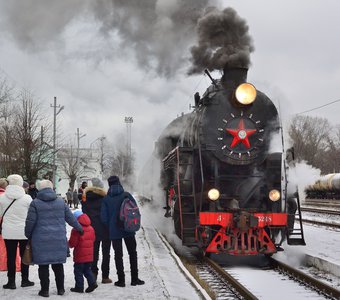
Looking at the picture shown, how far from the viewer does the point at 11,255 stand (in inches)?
266

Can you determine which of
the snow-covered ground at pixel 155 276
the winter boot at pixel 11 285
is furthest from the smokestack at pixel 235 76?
the winter boot at pixel 11 285

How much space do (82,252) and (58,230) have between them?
1.98 feet

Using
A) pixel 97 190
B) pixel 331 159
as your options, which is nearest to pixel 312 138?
pixel 331 159

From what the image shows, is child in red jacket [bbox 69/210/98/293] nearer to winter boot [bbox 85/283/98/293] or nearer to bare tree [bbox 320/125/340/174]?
winter boot [bbox 85/283/98/293]

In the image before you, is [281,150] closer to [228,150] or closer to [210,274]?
[228,150]

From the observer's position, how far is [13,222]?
22.0 ft

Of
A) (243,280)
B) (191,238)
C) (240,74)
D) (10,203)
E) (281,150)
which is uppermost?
(240,74)

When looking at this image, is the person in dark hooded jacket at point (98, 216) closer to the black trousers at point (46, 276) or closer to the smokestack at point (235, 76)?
the black trousers at point (46, 276)

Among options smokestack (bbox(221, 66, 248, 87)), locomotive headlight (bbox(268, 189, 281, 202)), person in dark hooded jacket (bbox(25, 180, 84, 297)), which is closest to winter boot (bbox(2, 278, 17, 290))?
person in dark hooded jacket (bbox(25, 180, 84, 297))

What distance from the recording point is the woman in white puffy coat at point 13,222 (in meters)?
6.65

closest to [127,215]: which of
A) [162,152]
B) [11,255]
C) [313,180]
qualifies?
[11,255]

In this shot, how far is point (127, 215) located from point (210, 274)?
3.34m

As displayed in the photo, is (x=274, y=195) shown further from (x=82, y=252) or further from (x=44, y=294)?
(x=44, y=294)

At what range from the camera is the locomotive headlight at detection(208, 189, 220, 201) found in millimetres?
9766
